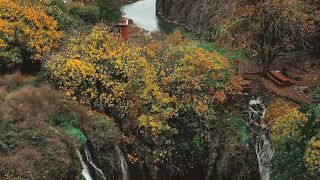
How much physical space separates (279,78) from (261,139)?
13.5ft

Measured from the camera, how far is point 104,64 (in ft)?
55.0

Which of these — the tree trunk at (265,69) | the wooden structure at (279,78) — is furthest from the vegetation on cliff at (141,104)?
the wooden structure at (279,78)

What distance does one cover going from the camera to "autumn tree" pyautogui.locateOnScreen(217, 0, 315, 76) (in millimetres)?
19141

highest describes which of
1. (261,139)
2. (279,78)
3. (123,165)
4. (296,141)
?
(296,141)

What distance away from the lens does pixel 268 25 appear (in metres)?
19.7

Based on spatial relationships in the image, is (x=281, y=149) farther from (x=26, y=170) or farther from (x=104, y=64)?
(x=26, y=170)

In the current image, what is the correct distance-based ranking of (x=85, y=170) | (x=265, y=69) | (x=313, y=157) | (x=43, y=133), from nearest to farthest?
(x=43, y=133), (x=313, y=157), (x=85, y=170), (x=265, y=69)

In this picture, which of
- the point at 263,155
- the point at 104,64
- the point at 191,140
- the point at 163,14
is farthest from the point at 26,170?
the point at 163,14

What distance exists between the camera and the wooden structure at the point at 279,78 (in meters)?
20.5

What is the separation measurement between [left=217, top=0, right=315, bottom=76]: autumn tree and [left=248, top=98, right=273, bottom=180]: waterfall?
3.24 metres

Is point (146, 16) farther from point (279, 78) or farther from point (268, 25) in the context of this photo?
point (268, 25)

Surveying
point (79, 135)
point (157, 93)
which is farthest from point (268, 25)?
point (79, 135)

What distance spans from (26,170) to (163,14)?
47.6m

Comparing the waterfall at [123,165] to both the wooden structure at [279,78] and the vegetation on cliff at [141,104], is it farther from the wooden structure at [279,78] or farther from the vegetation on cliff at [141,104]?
the wooden structure at [279,78]
